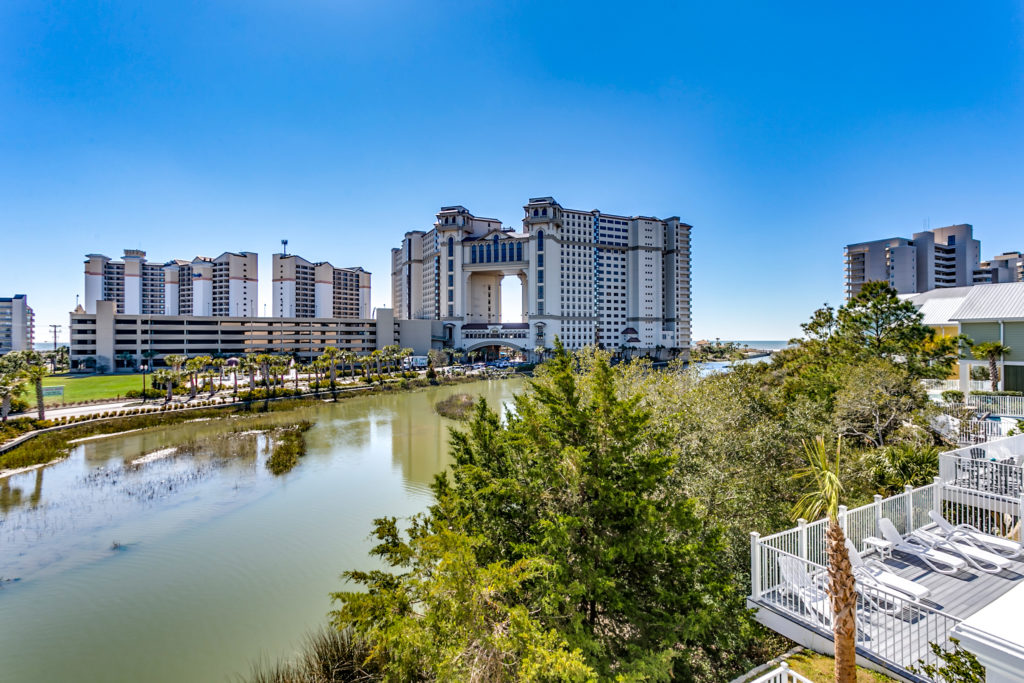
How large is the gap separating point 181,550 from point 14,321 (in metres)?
125

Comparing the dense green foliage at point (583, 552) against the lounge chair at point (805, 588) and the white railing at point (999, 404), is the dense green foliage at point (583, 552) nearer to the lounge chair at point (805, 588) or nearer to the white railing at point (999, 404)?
the lounge chair at point (805, 588)

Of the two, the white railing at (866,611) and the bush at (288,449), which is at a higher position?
the white railing at (866,611)

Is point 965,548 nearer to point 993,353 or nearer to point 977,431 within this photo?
point 977,431

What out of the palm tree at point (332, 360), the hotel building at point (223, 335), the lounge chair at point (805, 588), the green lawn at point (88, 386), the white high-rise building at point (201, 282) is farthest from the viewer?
the white high-rise building at point (201, 282)

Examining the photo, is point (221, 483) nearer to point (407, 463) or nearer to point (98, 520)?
point (98, 520)

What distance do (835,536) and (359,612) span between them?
18.3 ft

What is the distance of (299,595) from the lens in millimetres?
10633

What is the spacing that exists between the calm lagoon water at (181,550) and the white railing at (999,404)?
19.1m

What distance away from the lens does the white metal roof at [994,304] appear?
58.3ft

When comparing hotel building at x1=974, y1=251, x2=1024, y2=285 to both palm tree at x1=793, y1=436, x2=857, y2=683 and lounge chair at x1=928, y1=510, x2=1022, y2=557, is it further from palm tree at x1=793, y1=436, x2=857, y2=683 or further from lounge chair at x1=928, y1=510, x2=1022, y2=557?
palm tree at x1=793, y1=436, x2=857, y2=683

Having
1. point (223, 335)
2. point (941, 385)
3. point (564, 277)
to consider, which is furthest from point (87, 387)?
point (564, 277)

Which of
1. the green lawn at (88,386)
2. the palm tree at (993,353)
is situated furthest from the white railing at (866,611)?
the green lawn at (88,386)

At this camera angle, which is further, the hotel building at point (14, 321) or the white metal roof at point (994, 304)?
the hotel building at point (14, 321)

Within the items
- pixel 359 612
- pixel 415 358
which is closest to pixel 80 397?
pixel 415 358
